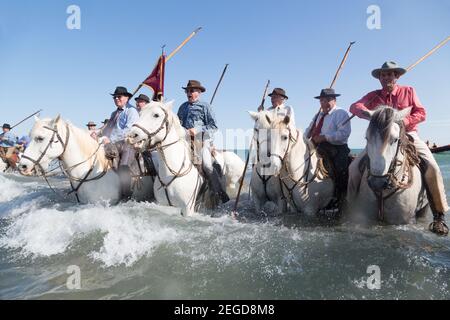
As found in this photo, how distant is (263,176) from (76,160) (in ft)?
11.8

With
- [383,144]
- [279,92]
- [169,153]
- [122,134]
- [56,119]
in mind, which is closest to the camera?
[383,144]

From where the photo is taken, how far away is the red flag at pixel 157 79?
793 centimetres

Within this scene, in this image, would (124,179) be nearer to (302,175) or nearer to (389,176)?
(302,175)

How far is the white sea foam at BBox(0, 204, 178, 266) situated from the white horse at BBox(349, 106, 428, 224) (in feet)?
10.3

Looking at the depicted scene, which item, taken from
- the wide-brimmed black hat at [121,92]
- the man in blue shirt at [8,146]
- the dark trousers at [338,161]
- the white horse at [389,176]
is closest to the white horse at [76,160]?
the wide-brimmed black hat at [121,92]

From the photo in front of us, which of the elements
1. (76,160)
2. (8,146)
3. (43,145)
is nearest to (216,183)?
(76,160)

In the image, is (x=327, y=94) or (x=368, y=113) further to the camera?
(x=327, y=94)

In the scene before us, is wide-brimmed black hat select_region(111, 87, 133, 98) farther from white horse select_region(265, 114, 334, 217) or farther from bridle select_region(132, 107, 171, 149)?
white horse select_region(265, 114, 334, 217)

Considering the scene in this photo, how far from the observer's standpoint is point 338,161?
6.43 m

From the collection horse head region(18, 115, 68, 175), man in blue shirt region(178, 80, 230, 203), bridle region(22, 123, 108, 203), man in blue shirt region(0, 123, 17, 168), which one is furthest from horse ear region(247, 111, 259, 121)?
man in blue shirt region(0, 123, 17, 168)

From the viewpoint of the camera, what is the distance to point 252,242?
15.8ft

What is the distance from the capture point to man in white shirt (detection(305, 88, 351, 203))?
20.8 feet
